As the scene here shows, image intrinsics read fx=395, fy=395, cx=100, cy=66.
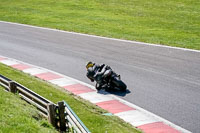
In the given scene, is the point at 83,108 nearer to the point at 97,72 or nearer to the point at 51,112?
the point at 51,112

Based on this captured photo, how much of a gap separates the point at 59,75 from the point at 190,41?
8.49m

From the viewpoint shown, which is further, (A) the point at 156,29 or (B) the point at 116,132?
(A) the point at 156,29

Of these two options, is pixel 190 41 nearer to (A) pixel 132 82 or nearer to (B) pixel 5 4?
(A) pixel 132 82

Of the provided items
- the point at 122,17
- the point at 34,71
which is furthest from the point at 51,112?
the point at 122,17

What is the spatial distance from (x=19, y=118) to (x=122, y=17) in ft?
73.0

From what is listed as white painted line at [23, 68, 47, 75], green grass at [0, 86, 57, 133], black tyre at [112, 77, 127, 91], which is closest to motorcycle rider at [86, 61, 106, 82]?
black tyre at [112, 77, 127, 91]

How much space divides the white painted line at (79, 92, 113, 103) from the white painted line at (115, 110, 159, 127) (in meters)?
1.44

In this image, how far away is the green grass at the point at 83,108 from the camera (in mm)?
10148

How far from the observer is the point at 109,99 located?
506 inches

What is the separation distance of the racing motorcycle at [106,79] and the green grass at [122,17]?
24.3 feet

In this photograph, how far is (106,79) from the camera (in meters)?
13.6

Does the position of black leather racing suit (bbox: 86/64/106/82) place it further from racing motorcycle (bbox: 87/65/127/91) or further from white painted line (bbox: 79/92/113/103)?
white painted line (bbox: 79/92/113/103)

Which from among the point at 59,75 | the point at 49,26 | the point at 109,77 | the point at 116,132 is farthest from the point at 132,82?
the point at 49,26

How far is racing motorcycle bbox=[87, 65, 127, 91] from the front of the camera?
13.5 m
